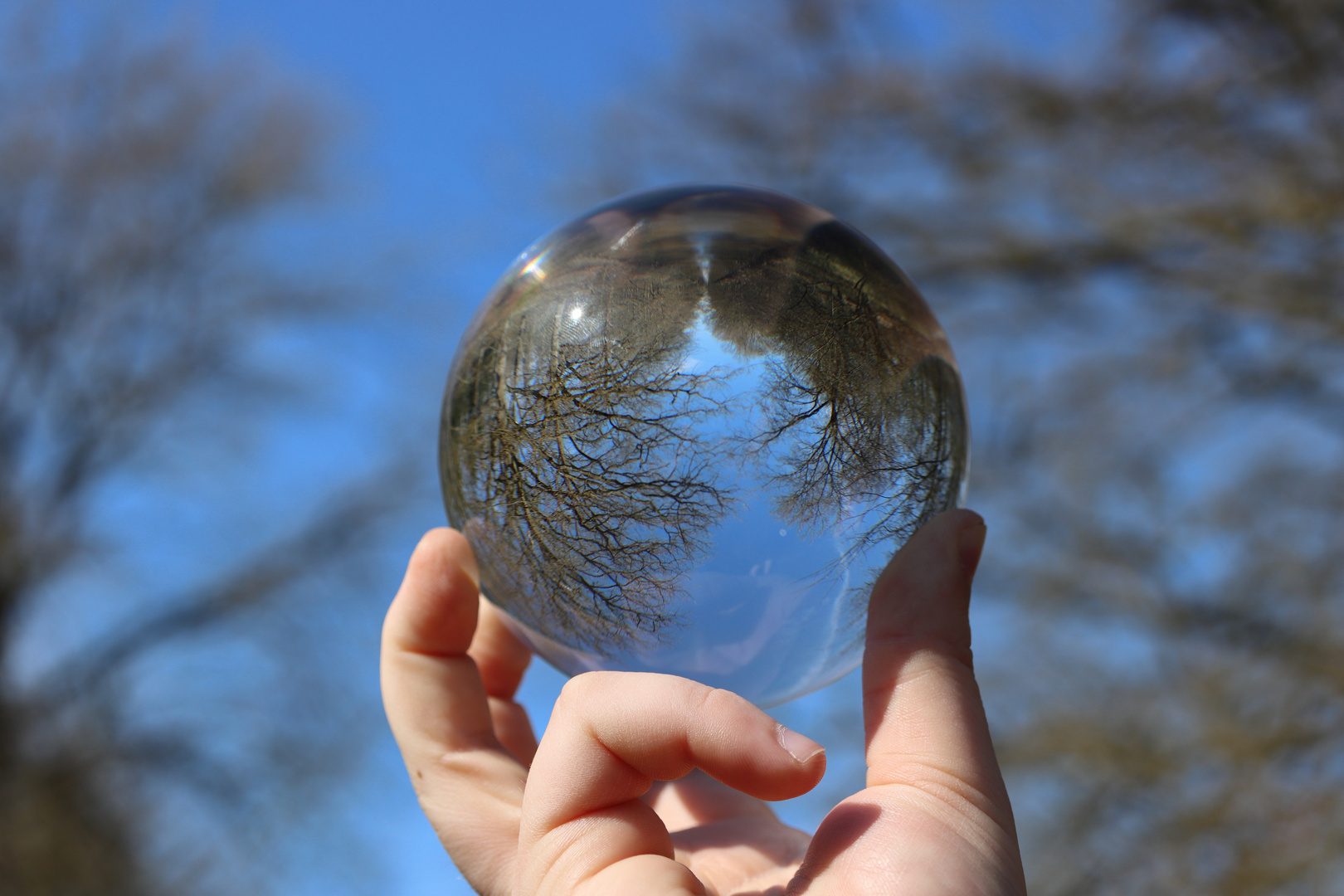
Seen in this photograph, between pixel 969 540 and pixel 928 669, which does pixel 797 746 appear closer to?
pixel 928 669

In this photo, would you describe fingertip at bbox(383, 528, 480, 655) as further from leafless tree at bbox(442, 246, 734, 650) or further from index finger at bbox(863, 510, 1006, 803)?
index finger at bbox(863, 510, 1006, 803)

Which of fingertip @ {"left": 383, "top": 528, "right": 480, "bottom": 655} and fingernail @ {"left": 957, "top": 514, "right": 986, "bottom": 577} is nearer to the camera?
fingernail @ {"left": 957, "top": 514, "right": 986, "bottom": 577}

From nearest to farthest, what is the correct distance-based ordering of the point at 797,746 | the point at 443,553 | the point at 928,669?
the point at 797,746 < the point at 928,669 < the point at 443,553

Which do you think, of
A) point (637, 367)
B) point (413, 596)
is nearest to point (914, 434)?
point (637, 367)

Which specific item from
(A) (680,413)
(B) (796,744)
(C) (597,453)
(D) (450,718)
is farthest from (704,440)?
(D) (450,718)

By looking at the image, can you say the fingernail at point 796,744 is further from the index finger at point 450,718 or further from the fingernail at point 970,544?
the index finger at point 450,718

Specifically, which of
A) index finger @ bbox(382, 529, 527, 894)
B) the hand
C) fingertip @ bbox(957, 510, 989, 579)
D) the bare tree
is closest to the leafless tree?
the bare tree
